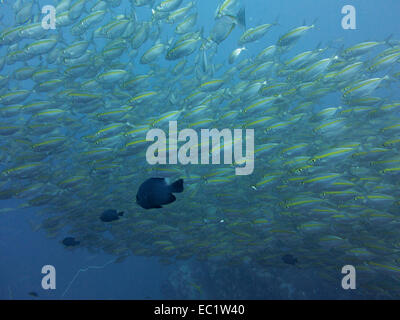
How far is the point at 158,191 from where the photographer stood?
297 cm

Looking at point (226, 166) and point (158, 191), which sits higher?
point (226, 166)

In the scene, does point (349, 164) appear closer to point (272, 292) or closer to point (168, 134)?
point (168, 134)

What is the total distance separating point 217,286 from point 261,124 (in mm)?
9000

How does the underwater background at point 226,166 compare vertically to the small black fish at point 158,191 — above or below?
above

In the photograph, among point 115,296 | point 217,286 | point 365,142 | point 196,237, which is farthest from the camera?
point 115,296

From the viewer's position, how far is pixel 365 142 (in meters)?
6.03

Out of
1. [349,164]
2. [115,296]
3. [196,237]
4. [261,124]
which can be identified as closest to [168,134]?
[261,124]

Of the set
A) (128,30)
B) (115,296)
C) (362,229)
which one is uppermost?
(128,30)

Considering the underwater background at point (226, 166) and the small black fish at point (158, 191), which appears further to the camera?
the underwater background at point (226, 166)

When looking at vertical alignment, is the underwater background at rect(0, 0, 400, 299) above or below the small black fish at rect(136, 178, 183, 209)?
above

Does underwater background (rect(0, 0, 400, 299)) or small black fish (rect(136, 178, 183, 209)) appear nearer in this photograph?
small black fish (rect(136, 178, 183, 209))

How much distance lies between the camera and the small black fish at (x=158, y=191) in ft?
9.76

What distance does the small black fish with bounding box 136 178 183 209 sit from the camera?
297 cm
